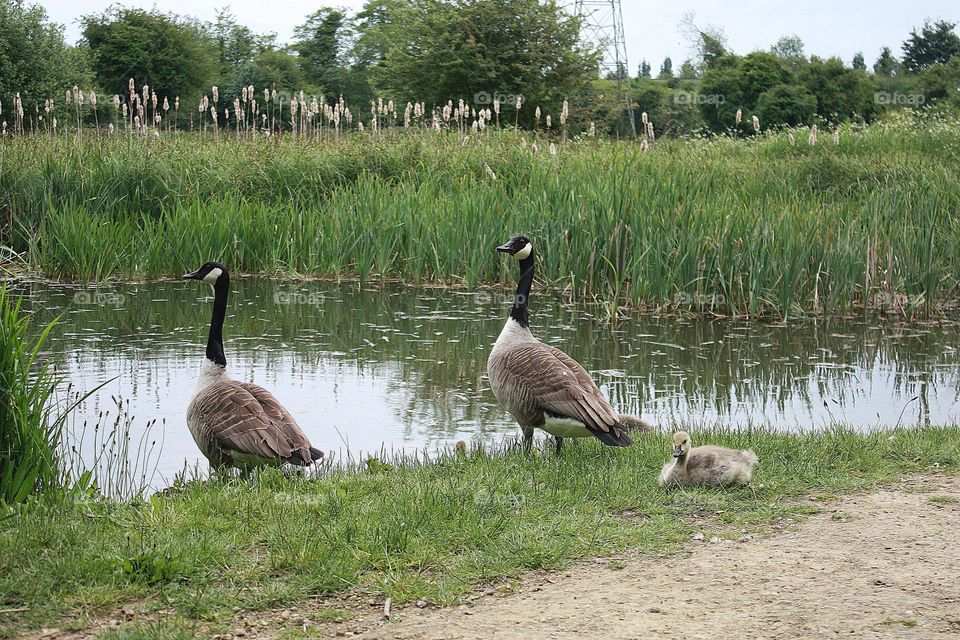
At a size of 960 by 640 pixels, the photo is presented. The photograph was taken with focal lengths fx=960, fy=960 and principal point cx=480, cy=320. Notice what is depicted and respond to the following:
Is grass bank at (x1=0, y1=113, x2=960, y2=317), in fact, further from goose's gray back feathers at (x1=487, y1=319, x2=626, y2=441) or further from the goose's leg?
the goose's leg

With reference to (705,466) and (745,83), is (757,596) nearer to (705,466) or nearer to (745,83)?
(705,466)

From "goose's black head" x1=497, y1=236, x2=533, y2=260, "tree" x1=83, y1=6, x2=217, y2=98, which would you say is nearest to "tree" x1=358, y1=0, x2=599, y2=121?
"tree" x1=83, y1=6, x2=217, y2=98

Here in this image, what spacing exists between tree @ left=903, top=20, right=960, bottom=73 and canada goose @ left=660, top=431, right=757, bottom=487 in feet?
223

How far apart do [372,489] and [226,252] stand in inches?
399

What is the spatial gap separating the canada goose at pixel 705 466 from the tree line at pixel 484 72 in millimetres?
17406

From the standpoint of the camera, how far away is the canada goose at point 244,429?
21.1 ft

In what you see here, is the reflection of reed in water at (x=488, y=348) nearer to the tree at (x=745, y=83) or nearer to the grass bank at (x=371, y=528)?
the grass bank at (x=371, y=528)

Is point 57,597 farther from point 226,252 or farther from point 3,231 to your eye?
point 3,231

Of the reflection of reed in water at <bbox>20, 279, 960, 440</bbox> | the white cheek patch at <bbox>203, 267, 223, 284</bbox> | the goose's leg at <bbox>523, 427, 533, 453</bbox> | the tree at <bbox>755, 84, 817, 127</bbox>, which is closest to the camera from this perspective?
the goose's leg at <bbox>523, 427, 533, 453</bbox>

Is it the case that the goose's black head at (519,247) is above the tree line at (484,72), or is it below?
below

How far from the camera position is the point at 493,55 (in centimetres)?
3972

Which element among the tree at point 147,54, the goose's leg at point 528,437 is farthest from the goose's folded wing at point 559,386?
the tree at point 147,54

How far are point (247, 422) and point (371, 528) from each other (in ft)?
5.55

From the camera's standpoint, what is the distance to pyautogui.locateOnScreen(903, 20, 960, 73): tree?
6681 cm
